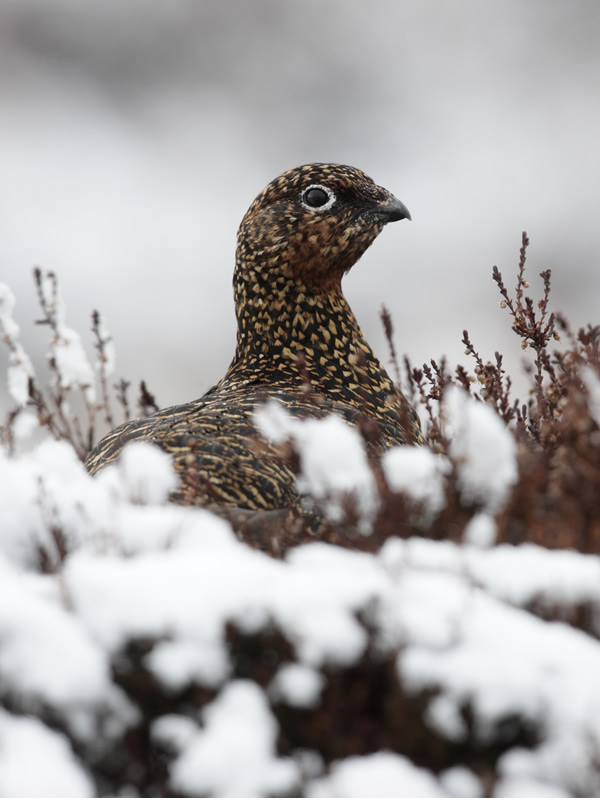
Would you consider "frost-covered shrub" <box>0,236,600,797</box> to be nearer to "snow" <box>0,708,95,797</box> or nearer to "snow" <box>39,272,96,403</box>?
"snow" <box>0,708,95,797</box>

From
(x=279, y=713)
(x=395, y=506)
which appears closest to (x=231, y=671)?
(x=279, y=713)

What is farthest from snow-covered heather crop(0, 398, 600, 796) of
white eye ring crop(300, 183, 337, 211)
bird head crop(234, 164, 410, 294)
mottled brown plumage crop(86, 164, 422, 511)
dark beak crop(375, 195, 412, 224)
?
dark beak crop(375, 195, 412, 224)

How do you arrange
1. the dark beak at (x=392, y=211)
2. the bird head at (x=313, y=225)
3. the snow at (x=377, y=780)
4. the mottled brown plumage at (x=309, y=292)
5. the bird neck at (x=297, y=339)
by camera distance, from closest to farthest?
1. the snow at (x=377, y=780)
2. the mottled brown plumage at (x=309, y=292)
3. the bird neck at (x=297, y=339)
4. the bird head at (x=313, y=225)
5. the dark beak at (x=392, y=211)

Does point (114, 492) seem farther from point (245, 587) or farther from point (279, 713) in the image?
point (279, 713)

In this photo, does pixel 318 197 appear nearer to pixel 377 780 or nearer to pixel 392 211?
pixel 392 211

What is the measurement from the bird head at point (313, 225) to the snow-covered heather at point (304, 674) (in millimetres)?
3255

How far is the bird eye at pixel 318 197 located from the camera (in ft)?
16.9

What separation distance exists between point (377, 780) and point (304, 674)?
0.26 metres

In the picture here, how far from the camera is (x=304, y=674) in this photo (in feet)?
5.77

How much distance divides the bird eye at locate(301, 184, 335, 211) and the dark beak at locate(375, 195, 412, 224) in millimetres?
338

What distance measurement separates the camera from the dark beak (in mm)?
5305

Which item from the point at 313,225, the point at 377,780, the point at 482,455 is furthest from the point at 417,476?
the point at 313,225

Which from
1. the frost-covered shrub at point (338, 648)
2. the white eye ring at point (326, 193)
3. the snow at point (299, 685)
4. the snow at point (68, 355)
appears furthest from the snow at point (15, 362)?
the snow at point (299, 685)

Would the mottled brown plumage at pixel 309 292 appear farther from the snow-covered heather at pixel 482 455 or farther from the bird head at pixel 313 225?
the snow-covered heather at pixel 482 455
